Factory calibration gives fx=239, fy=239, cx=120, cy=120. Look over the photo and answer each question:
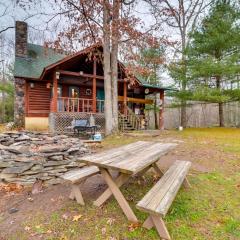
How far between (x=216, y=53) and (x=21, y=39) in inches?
489

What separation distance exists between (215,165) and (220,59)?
36.1ft

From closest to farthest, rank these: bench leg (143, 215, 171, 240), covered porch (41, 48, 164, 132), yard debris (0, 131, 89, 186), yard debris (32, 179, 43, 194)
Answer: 1. bench leg (143, 215, 171, 240)
2. yard debris (32, 179, 43, 194)
3. yard debris (0, 131, 89, 186)
4. covered porch (41, 48, 164, 132)

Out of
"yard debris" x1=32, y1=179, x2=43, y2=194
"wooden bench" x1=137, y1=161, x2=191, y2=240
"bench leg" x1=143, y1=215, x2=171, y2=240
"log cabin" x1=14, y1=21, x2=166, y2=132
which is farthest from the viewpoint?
"log cabin" x1=14, y1=21, x2=166, y2=132

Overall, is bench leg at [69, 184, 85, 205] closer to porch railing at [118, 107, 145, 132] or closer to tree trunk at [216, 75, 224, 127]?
porch railing at [118, 107, 145, 132]

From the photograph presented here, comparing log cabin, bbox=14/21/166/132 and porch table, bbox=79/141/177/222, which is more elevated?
log cabin, bbox=14/21/166/132

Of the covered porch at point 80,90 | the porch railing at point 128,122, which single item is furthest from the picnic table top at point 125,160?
the porch railing at point 128,122

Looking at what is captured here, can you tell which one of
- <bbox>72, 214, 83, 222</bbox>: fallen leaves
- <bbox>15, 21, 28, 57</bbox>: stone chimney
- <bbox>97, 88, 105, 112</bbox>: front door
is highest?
<bbox>15, 21, 28, 57</bbox>: stone chimney

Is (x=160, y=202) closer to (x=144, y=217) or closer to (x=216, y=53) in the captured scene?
(x=144, y=217)

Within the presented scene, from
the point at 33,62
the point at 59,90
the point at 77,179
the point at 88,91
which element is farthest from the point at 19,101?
the point at 77,179

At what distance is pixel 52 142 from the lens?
5605 mm

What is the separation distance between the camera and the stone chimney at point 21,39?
49.7ft

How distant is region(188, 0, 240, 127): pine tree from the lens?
13.8 meters

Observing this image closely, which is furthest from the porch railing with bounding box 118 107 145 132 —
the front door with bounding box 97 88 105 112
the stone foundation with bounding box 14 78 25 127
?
the stone foundation with bounding box 14 78 25 127

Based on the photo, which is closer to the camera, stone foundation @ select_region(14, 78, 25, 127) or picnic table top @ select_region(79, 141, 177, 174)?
picnic table top @ select_region(79, 141, 177, 174)
